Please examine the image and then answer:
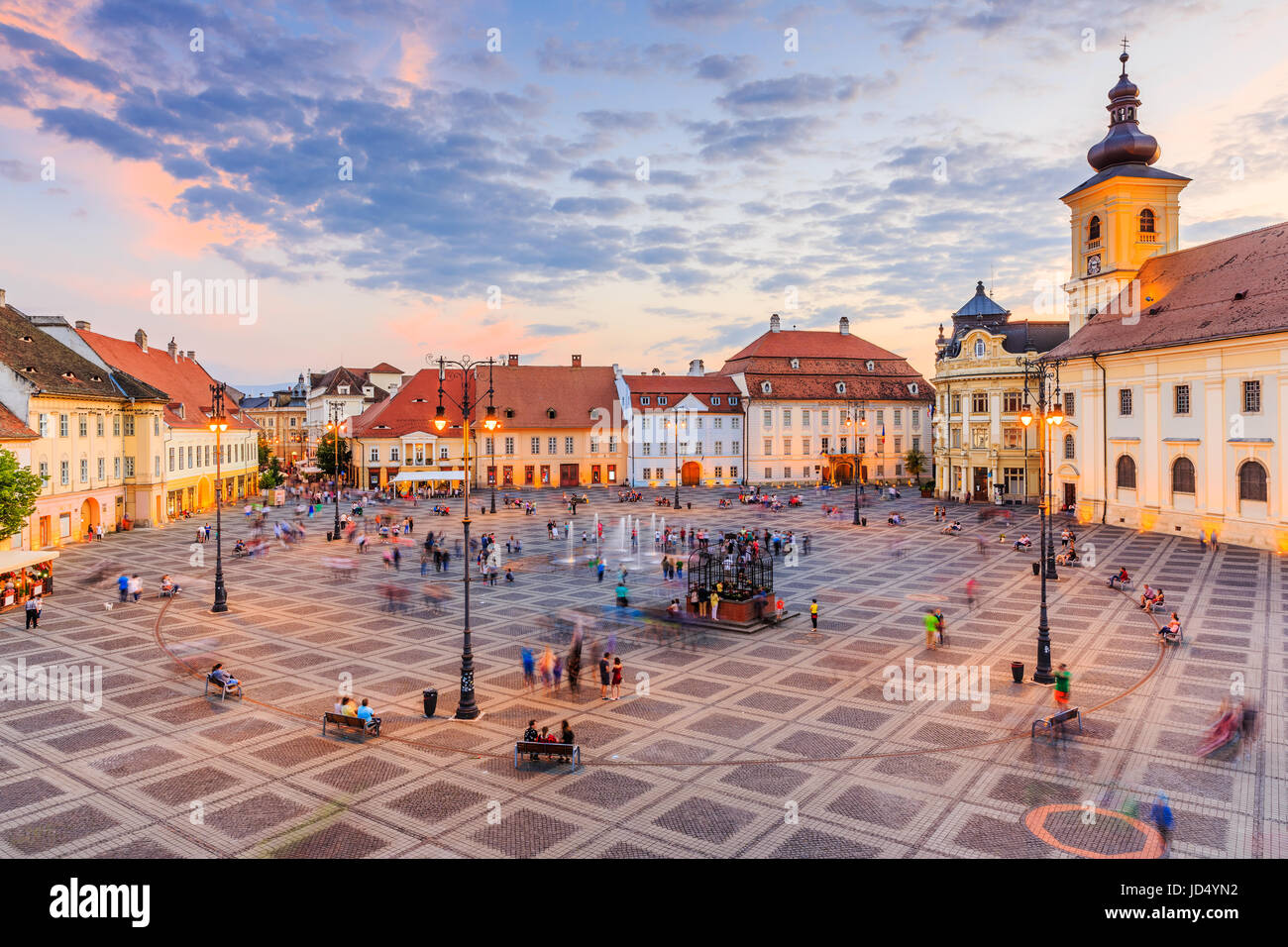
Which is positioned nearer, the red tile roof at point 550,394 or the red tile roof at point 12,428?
the red tile roof at point 12,428

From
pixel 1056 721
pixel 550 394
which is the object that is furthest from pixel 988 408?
pixel 1056 721

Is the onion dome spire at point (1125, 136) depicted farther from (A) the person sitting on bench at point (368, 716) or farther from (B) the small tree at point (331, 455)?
(B) the small tree at point (331, 455)

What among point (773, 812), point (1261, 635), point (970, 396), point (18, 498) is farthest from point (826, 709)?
point (970, 396)

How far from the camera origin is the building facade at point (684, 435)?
264 ft

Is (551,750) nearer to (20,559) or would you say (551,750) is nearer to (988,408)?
(20,559)

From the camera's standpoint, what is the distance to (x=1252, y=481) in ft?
137

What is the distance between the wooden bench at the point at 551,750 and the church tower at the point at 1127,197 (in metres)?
57.8

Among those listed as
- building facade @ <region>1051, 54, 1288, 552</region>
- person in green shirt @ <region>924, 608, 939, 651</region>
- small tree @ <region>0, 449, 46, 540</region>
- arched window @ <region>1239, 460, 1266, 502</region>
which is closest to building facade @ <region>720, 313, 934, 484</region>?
building facade @ <region>1051, 54, 1288, 552</region>

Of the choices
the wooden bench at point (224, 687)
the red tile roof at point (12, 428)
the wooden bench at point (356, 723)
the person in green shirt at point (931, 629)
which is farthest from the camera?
the red tile roof at point (12, 428)

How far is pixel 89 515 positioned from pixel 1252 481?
67683mm

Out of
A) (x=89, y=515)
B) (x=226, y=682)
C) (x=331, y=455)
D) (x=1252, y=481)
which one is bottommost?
(x=226, y=682)

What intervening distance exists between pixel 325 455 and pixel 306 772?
77.0 metres

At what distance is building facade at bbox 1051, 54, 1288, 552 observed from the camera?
41344mm

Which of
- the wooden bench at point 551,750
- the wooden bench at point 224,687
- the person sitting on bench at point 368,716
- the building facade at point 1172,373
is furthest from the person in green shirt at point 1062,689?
the building facade at point 1172,373
